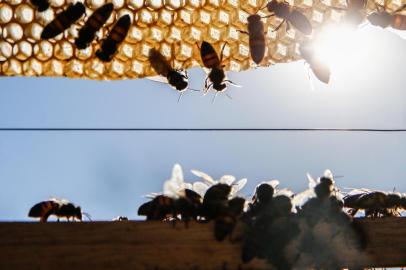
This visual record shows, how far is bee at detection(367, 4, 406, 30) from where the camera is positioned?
9.32 feet

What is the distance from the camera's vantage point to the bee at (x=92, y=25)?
99.1 inches

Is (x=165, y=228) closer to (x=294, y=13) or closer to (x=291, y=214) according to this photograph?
(x=291, y=214)

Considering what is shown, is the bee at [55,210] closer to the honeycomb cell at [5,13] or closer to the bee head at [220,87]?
the honeycomb cell at [5,13]

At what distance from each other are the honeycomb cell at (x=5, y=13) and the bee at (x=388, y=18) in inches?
61.2

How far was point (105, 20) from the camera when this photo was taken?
2547 millimetres

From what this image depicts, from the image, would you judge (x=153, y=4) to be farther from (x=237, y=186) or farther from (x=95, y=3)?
(x=237, y=186)

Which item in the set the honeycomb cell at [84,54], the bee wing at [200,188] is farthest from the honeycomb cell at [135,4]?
the bee wing at [200,188]

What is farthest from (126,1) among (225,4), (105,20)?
(225,4)

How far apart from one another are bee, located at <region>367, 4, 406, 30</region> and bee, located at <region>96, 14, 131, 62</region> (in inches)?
44.1

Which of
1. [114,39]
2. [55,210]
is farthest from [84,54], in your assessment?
[55,210]

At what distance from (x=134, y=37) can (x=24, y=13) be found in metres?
0.45

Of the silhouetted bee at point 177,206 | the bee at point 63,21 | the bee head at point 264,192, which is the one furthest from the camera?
the bee at point 63,21

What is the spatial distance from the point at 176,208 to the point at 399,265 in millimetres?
604

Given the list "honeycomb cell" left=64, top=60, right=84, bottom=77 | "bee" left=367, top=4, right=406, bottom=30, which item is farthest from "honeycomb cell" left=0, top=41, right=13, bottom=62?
"bee" left=367, top=4, right=406, bottom=30
